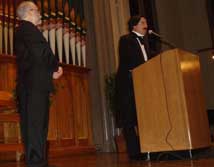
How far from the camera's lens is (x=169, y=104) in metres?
3.55

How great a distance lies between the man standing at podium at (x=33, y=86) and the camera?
9.62ft

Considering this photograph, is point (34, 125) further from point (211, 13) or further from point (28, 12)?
point (211, 13)

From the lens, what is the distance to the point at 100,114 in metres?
6.69

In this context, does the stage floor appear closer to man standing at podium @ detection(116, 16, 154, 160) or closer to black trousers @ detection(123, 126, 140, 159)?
black trousers @ detection(123, 126, 140, 159)

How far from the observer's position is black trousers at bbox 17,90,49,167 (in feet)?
9.61

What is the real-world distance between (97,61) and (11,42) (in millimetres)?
1788

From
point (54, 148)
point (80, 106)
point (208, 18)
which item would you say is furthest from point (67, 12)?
point (208, 18)

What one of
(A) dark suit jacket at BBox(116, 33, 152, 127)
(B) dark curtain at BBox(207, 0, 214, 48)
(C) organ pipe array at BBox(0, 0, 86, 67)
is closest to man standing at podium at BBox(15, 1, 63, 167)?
(A) dark suit jacket at BBox(116, 33, 152, 127)

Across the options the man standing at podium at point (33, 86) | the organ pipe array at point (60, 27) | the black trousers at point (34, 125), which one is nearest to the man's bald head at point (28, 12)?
the man standing at podium at point (33, 86)

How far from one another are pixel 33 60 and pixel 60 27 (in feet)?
10.9

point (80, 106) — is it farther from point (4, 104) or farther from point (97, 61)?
point (4, 104)

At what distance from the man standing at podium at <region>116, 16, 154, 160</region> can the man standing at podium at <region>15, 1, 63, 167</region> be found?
113 centimetres

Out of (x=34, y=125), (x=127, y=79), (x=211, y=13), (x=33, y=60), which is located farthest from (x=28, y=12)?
(x=211, y=13)

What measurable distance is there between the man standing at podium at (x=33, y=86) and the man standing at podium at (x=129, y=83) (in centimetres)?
113
